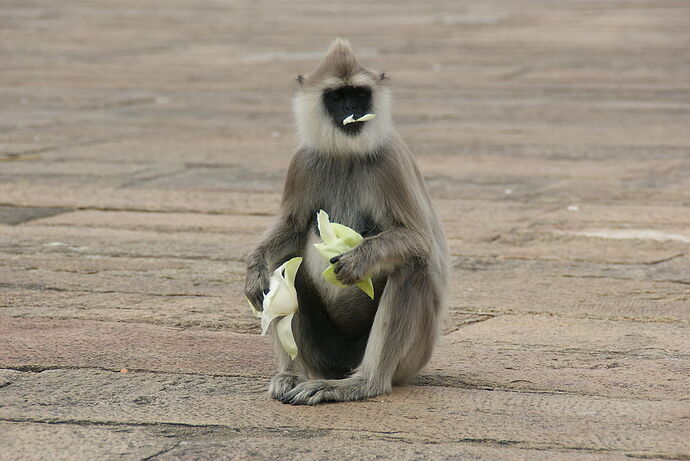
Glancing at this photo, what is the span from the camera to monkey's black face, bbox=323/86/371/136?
477 centimetres

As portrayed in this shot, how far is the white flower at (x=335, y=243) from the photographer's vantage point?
15.6ft

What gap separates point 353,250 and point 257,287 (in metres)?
0.46

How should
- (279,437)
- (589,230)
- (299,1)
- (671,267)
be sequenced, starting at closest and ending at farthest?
(279,437) < (671,267) < (589,230) < (299,1)

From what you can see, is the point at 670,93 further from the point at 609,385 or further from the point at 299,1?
the point at 299,1

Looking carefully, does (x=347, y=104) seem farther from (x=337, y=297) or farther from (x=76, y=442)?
(x=76, y=442)

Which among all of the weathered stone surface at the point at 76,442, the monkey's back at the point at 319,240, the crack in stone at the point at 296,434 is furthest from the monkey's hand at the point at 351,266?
the weathered stone surface at the point at 76,442

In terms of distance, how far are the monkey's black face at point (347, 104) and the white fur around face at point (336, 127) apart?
0.02 metres

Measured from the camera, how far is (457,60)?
21703 mm

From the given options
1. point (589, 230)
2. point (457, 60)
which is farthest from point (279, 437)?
point (457, 60)

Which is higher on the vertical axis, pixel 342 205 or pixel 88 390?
pixel 342 205

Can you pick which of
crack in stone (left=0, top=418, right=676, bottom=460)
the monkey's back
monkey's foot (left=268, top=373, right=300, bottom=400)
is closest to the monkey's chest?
the monkey's back

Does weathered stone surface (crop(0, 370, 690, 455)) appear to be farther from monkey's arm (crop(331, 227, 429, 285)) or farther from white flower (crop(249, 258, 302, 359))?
monkey's arm (crop(331, 227, 429, 285))

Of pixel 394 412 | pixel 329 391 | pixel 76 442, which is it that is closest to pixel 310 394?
pixel 329 391

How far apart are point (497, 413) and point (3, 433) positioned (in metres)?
1.77
